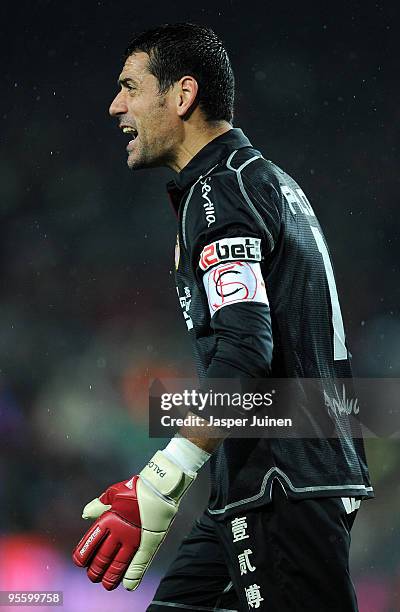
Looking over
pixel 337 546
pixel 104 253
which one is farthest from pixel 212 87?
pixel 104 253

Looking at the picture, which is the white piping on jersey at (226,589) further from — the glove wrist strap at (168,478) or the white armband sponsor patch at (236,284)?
the white armband sponsor patch at (236,284)

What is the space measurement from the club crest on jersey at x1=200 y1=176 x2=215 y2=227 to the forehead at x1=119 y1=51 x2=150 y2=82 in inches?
17.8

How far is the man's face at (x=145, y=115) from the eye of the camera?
7.11ft

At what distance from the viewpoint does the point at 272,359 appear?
186cm

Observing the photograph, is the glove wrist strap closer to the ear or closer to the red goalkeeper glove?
the red goalkeeper glove

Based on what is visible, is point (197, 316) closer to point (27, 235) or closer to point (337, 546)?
point (337, 546)

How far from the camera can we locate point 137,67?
2213 millimetres

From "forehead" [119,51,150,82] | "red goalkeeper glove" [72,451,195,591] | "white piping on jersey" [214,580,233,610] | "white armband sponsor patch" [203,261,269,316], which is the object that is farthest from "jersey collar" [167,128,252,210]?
"white piping on jersey" [214,580,233,610]

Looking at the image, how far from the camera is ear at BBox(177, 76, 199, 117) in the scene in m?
2.15

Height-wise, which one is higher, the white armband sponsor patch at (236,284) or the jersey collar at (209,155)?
the jersey collar at (209,155)

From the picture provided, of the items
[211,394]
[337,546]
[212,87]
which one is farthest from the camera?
[212,87]

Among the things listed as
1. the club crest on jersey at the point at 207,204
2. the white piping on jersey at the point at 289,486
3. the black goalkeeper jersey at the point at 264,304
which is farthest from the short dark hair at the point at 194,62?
the white piping on jersey at the point at 289,486

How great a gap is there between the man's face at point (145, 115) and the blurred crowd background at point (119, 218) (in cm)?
312

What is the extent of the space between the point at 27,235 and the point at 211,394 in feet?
12.7
